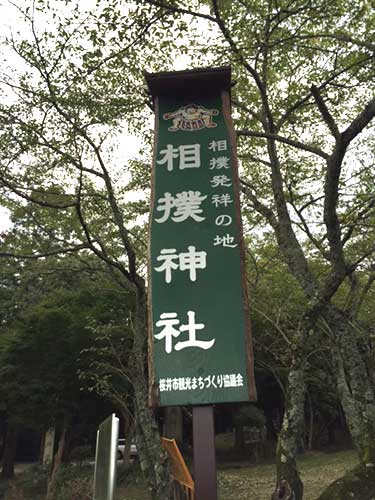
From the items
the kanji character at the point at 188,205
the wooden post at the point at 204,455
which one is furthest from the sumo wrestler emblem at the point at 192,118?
the wooden post at the point at 204,455

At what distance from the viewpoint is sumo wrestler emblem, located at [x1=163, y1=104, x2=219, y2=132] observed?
13.1ft

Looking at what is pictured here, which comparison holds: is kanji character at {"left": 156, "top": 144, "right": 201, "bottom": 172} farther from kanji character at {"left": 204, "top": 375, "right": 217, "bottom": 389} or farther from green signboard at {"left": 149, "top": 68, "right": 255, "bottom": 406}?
kanji character at {"left": 204, "top": 375, "right": 217, "bottom": 389}

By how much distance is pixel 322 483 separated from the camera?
1199cm

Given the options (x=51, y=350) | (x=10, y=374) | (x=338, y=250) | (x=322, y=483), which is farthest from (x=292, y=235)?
(x=10, y=374)

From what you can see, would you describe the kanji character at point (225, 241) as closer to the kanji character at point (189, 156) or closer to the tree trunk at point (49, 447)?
the kanji character at point (189, 156)

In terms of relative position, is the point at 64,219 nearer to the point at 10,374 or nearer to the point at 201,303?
the point at 10,374

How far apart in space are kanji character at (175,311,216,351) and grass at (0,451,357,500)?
28.7ft

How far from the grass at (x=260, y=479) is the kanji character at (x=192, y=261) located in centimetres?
887

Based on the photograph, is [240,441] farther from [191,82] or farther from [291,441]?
[191,82]

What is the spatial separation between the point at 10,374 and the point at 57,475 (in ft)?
10.4

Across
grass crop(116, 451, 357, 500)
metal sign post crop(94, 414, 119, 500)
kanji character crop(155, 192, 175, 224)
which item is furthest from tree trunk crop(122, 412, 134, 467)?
metal sign post crop(94, 414, 119, 500)

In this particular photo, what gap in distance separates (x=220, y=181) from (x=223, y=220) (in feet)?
1.27

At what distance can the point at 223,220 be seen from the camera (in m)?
3.51

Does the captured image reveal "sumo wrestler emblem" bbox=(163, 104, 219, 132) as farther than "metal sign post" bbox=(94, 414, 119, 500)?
Yes
